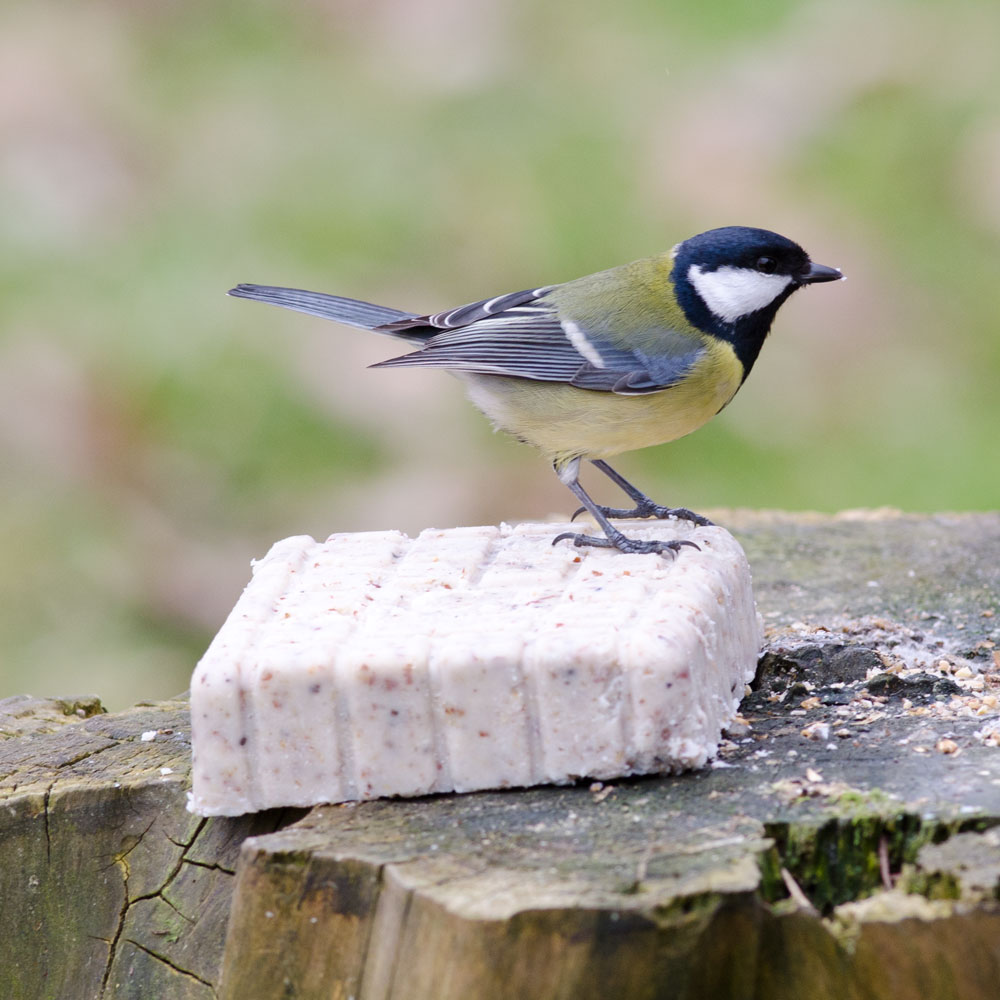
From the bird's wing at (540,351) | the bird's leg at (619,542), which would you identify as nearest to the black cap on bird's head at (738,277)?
the bird's wing at (540,351)

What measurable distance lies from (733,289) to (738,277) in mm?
34

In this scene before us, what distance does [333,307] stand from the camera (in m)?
4.19

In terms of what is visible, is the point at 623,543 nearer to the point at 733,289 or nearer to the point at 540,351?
the point at 540,351

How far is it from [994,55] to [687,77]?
1.65 m

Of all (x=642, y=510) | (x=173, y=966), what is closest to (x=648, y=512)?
(x=642, y=510)

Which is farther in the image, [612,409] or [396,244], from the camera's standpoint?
[396,244]

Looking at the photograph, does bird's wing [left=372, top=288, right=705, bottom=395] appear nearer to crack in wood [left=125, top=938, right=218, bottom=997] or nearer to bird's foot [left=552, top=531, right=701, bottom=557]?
bird's foot [left=552, top=531, right=701, bottom=557]

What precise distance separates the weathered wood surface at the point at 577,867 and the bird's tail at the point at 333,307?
1.31 metres

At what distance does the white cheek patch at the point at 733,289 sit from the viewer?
3.80 meters

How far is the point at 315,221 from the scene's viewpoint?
748 cm

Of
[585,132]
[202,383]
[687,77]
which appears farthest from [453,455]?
[687,77]

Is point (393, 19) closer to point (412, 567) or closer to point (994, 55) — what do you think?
point (994, 55)

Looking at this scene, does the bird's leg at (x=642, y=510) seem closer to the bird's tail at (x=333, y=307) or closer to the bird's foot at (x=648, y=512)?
the bird's foot at (x=648, y=512)

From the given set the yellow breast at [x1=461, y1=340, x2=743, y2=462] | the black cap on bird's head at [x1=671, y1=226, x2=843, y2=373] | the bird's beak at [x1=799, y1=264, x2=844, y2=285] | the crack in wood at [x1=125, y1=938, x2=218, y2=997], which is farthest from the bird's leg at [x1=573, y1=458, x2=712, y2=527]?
the crack in wood at [x1=125, y1=938, x2=218, y2=997]
